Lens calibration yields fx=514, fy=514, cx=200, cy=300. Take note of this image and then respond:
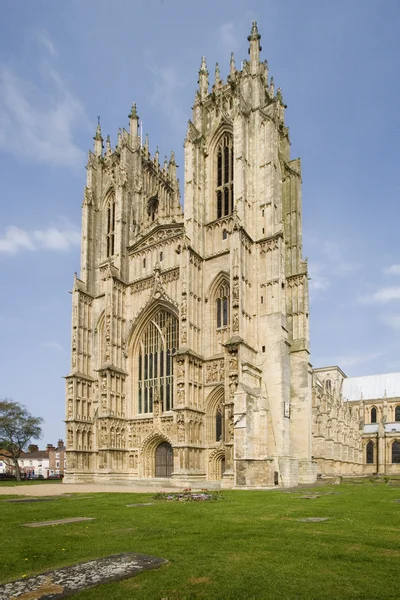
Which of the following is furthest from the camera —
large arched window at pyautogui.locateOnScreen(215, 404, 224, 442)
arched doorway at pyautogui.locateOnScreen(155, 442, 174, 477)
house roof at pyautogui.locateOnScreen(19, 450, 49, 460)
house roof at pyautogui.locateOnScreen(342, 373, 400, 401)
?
house roof at pyautogui.locateOnScreen(19, 450, 49, 460)

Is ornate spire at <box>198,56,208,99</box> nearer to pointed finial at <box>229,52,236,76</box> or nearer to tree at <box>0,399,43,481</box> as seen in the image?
pointed finial at <box>229,52,236,76</box>

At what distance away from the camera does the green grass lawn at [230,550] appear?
21.3 ft

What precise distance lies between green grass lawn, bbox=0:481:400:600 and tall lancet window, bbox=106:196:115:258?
35.8 m

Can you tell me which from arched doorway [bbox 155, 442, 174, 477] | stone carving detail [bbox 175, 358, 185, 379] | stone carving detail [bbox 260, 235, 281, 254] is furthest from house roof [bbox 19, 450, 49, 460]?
stone carving detail [bbox 260, 235, 281, 254]

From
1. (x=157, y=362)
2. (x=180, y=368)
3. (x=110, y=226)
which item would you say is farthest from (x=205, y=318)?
(x=110, y=226)

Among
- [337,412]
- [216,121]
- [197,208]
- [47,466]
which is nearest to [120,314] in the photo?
[197,208]

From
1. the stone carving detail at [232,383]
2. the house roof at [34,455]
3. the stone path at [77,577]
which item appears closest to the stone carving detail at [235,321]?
the stone carving detail at [232,383]

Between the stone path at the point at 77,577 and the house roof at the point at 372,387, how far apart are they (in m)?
88.5

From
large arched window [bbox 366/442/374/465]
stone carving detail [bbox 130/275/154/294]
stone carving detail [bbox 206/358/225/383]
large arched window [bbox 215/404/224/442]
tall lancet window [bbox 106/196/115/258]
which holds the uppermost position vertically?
tall lancet window [bbox 106/196/115/258]

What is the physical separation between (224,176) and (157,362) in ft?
53.3

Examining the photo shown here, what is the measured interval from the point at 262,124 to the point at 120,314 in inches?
773

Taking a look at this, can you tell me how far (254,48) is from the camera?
43.1 meters

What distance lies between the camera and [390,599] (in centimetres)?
615

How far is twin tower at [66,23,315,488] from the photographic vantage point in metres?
34.7
